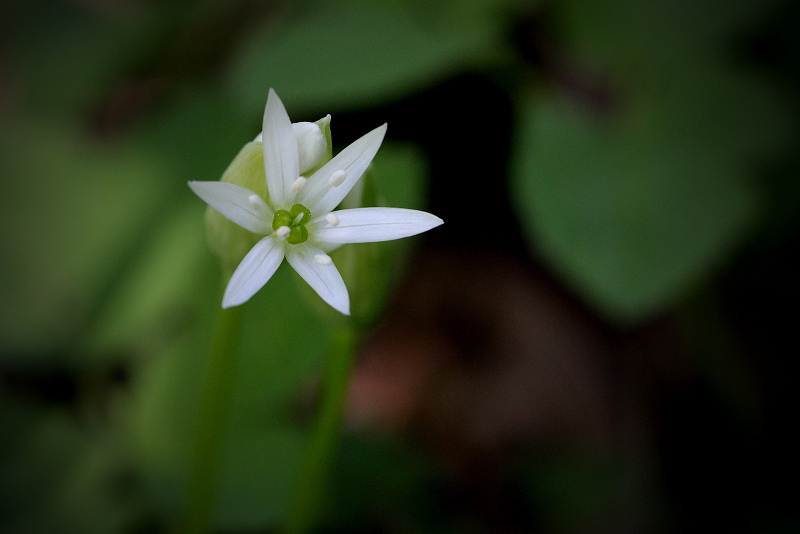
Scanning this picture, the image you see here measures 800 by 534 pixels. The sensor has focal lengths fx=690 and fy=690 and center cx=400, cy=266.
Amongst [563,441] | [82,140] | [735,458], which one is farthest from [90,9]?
[735,458]

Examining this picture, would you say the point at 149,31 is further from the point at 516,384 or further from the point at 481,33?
the point at 516,384

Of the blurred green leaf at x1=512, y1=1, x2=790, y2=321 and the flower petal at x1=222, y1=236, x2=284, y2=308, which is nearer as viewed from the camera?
the flower petal at x1=222, y1=236, x2=284, y2=308

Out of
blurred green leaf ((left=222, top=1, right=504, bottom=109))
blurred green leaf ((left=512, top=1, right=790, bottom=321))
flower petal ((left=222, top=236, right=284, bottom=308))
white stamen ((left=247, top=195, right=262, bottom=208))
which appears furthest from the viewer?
blurred green leaf ((left=222, top=1, right=504, bottom=109))

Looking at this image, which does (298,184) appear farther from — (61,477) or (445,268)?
(445,268)

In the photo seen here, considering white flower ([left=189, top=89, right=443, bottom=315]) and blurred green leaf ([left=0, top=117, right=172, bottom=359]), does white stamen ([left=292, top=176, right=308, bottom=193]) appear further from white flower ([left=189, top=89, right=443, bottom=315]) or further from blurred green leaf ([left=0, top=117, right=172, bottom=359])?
blurred green leaf ([left=0, top=117, right=172, bottom=359])

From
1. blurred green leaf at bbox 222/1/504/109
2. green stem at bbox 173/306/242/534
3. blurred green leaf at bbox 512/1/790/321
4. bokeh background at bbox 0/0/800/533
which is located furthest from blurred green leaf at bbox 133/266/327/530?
blurred green leaf at bbox 512/1/790/321

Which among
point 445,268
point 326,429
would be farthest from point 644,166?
point 326,429

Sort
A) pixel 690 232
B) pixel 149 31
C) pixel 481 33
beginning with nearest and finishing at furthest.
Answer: pixel 690 232 < pixel 481 33 < pixel 149 31

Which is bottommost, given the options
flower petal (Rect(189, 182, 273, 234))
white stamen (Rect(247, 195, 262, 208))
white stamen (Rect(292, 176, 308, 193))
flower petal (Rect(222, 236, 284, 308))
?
flower petal (Rect(222, 236, 284, 308))
